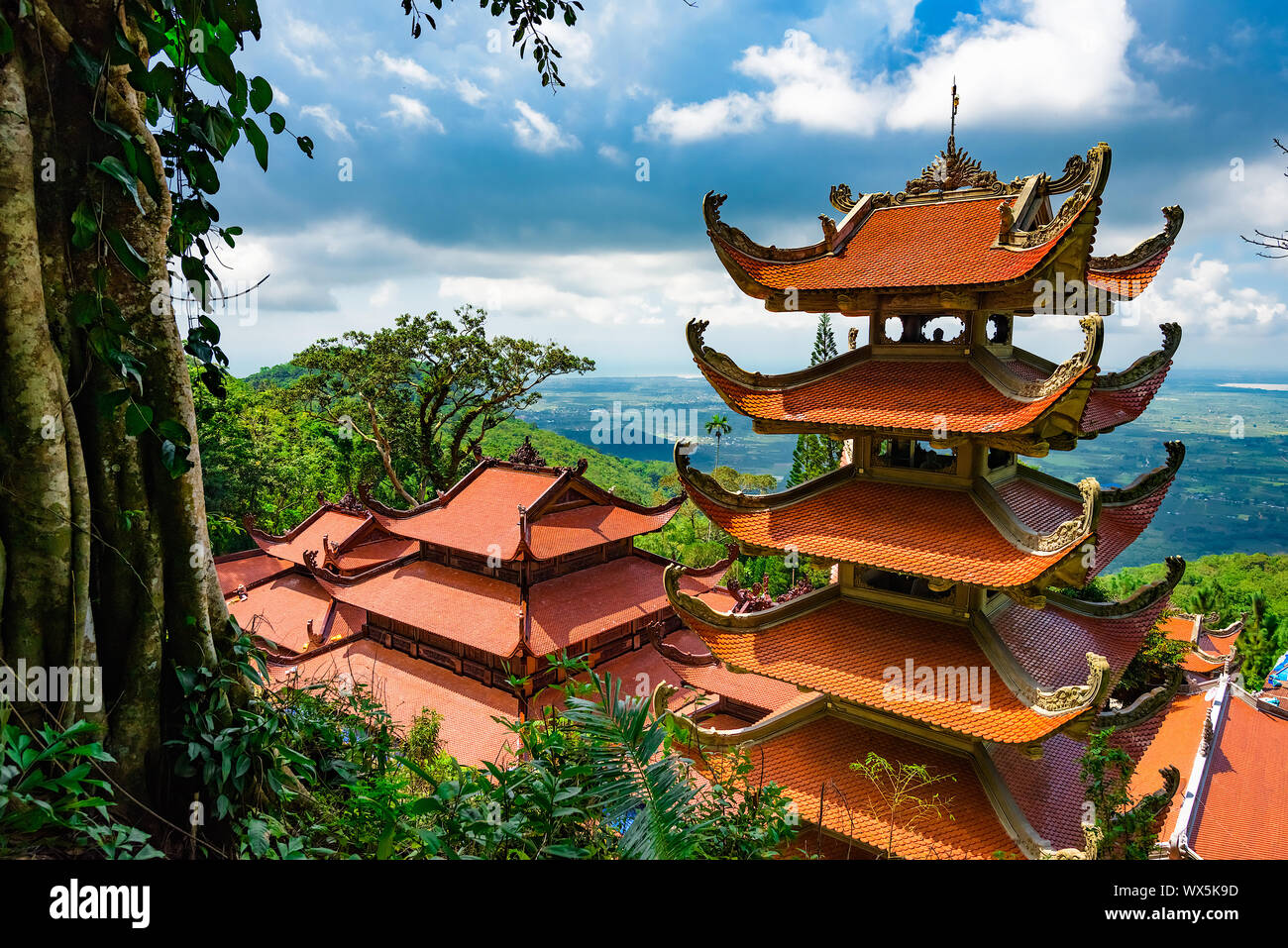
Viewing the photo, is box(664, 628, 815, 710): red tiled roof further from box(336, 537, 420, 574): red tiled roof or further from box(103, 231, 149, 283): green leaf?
box(336, 537, 420, 574): red tiled roof

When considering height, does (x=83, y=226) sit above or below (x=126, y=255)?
above

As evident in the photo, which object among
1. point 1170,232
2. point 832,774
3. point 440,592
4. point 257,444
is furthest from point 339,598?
point 257,444

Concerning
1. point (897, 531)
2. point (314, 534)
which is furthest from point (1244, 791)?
point (314, 534)

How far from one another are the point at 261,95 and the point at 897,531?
651 centimetres

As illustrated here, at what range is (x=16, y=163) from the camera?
9.65 ft

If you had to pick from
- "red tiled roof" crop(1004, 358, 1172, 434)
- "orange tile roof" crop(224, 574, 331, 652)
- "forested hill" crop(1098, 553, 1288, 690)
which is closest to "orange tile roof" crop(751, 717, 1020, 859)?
"red tiled roof" crop(1004, 358, 1172, 434)

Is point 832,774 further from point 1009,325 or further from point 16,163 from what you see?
point 16,163

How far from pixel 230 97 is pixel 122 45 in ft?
1.37

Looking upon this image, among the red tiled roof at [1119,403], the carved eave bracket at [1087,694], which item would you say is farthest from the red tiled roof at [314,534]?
the red tiled roof at [1119,403]

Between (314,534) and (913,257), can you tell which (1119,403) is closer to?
(913,257)

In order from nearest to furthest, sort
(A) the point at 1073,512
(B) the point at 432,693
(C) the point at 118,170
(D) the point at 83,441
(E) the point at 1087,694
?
1. (C) the point at 118,170
2. (D) the point at 83,441
3. (E) the point at 1087,694
4. (A) the point at 1073,512
5. (B) the point at 432,693

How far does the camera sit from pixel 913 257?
7500mm

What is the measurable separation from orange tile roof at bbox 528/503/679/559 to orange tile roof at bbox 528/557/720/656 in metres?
0.79

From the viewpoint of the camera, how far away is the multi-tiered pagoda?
244 inches
